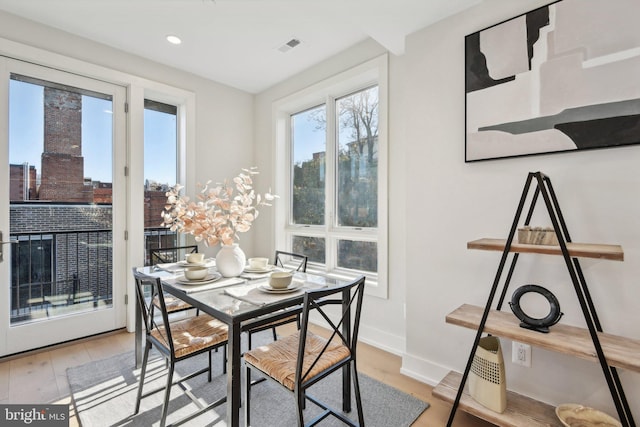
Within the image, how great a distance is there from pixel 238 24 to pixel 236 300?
7.57ft

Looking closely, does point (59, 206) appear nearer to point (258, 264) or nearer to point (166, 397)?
point (258, 264)

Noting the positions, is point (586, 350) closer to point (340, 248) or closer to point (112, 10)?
point (340, 248)

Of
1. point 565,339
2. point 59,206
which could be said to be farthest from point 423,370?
point 59,206

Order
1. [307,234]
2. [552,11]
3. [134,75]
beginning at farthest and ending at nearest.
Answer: [307,234] → [134,75] → [552,11]

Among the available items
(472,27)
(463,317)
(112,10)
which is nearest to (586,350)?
(463,317)

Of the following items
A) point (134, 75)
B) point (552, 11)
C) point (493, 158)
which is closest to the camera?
point (552, 11)

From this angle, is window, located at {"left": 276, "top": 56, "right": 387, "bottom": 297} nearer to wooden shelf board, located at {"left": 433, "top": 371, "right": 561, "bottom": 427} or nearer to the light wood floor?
the light wood floor

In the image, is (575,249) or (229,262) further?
(229,262)

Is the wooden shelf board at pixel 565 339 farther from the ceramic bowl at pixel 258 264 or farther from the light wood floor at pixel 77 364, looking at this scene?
the ceramic bowl at pixel 258 264

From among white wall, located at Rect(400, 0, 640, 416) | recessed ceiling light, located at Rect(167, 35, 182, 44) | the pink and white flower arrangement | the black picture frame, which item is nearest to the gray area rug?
white wall, located at Rect(400, 0, 640, 416)

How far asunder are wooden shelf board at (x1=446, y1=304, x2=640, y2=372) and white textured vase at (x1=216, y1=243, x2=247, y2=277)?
1.35m

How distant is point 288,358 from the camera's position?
160 centimetres

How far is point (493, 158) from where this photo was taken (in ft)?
6.07

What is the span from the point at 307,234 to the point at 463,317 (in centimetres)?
212
